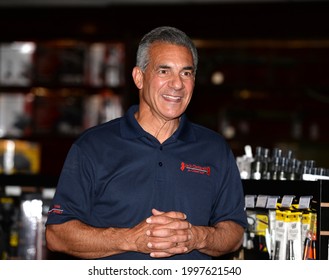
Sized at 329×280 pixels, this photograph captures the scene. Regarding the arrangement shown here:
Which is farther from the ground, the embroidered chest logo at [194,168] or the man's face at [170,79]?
the man's face at [170,79]

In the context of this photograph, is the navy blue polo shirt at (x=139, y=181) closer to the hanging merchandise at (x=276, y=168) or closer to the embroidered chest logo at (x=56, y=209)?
the embroidered chest logo at (x=56, y=209)

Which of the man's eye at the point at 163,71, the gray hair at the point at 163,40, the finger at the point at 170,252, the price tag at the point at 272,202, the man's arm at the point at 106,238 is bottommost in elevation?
the finger at the point at 170,252

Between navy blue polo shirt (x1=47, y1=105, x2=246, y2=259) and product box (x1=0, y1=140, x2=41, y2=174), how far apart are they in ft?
11.9

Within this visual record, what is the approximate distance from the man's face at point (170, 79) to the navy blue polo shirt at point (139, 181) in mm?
114

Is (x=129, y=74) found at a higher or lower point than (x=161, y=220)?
higher

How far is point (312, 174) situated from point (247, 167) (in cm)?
27

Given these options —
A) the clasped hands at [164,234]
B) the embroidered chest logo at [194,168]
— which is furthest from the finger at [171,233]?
the embroidered chest logo at [194,168]

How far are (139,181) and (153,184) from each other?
0.15 ft

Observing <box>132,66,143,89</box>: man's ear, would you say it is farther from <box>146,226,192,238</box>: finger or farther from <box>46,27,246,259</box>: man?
<box>146,226,192,238</box>: finger

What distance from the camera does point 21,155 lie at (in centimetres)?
570

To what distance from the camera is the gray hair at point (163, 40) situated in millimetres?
2096

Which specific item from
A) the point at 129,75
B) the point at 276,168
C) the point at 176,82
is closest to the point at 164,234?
the point at 176,82

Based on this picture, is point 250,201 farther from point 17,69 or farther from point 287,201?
point 17,69
